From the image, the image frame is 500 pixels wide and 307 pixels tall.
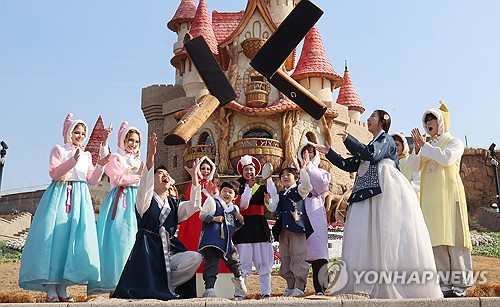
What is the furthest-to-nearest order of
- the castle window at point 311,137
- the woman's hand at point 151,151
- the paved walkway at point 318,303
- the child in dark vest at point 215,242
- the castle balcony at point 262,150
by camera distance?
the castle window at point 311,137
the castle balcony at point 262,150
the child in dark vest at point 215,242
the woman's hand at point 151,151
the paved walkway at point 318,303

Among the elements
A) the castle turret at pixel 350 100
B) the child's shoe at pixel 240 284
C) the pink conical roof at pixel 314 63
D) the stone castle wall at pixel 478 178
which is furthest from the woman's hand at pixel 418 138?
the stone castle wall at pixel 478 178

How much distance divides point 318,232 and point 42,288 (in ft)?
10.8

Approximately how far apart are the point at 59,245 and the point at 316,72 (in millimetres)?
21688

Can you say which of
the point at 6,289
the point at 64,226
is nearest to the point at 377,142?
the point at 64,226

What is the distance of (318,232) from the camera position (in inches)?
253

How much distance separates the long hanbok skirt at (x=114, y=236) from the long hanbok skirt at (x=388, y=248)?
8.60ft

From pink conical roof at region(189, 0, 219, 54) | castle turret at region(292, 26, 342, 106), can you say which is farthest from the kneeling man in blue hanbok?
pink conical roof at region(189, 0, 219, 54)

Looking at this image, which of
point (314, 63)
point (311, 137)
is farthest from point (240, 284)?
→ point (314, 63)

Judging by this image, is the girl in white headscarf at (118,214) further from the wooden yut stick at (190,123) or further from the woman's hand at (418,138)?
the woman's hand at (418,138)

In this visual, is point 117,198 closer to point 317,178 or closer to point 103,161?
point 103,161

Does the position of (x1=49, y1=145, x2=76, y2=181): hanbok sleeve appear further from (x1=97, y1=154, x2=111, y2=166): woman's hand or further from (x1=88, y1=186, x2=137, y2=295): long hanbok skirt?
(x1=88, y1=186, x2=137, y2=295): long hanbok skirt

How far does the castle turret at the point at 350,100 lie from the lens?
33.2 m

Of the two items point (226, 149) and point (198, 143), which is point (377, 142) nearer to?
point (226, 149)

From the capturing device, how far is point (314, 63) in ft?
86.9
